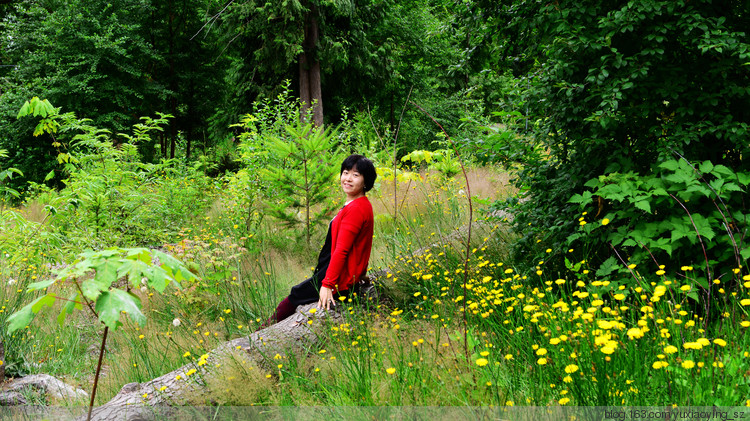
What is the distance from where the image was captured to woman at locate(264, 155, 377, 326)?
356 centimetres

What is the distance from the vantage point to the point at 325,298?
11.5ft

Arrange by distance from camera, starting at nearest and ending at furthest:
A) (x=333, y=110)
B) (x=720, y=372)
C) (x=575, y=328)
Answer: (x=720, y=372), (x=575, y=328), (x=333, y=110)

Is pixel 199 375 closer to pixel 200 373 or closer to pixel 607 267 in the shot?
pixel 200 373

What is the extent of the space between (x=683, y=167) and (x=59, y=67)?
19.5 metres

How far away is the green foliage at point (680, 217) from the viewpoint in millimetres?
2658

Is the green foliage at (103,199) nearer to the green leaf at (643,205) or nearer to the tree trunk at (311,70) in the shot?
the green leaf at (643,205)

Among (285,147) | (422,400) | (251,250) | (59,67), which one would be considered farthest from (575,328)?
(59,67)

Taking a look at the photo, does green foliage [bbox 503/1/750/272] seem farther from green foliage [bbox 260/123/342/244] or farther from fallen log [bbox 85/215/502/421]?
green foliage [bbox 260/123/342/244]

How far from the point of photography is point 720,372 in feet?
6.07

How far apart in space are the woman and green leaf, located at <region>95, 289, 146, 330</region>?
215 cm

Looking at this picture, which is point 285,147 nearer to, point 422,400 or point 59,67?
point 422,400

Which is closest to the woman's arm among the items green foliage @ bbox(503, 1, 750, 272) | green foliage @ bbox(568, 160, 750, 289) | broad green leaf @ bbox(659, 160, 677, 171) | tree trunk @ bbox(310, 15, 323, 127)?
green foliage @ bbox(503, 1, 750, 272)

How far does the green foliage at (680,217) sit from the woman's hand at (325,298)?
5.85ft

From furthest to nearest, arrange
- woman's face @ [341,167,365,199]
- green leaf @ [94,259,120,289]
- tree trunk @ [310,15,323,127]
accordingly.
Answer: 1. tree trunk @ [310,15,323,127]
2. woman's face @ [341,167,365,199]
3. green leaf @ [94,259,120,289]
